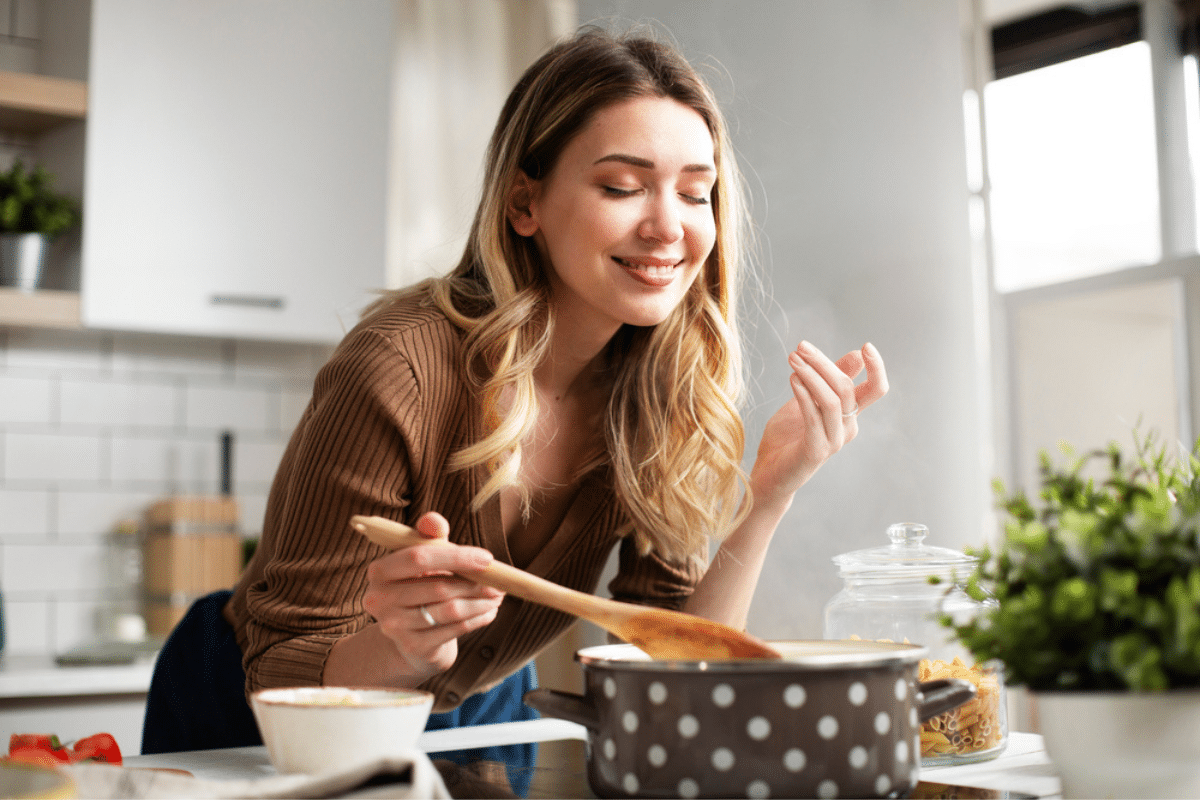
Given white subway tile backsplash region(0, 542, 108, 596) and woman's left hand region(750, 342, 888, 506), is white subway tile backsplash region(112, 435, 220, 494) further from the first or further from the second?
woman's left hand region(750, 342, 888, 506)

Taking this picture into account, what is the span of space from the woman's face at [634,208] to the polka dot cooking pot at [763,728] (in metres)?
0.65

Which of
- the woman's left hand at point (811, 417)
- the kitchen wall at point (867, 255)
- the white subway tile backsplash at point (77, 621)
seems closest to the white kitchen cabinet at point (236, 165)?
the white subway tile backsplash at point (77, 621)

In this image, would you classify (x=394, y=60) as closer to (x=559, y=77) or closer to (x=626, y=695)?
(x=559, y=77)

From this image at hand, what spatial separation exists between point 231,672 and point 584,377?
0.55 metres

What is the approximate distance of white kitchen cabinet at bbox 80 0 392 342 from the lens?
2426mm

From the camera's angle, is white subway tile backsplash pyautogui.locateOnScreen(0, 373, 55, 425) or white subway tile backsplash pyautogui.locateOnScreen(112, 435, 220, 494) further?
white subway tile backsplash pyautogui.locateOnScreen(112, 435, 220, 494)

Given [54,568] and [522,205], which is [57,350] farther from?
[522,205]

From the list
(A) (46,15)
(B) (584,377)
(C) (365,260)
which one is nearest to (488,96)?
(C) (365,260)

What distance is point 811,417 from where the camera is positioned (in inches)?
44.3

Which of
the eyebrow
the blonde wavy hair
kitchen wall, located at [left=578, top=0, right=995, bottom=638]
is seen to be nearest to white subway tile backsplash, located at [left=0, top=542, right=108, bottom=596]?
kitchen wall, located at [left=578, top=0, right=995, bottom=638]

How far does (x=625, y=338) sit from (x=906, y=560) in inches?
22.8

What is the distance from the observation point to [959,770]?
811 mm

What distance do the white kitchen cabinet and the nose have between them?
131cm

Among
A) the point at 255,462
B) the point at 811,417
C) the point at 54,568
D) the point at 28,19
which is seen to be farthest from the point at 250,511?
the point at 811,417
